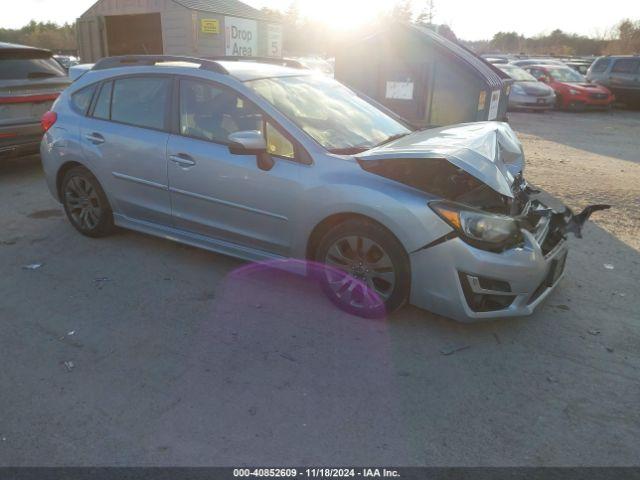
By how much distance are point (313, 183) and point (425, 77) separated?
170 inches

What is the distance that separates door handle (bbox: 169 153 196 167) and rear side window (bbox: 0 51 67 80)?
420cm

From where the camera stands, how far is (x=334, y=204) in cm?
→ 335

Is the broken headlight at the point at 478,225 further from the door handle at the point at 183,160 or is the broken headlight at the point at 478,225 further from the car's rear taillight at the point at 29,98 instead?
the car's rear taillight at the point at 29,98

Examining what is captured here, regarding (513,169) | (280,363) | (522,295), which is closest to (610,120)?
(513,169)

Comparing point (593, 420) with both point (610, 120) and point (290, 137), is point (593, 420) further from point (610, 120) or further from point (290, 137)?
point (610, 120)

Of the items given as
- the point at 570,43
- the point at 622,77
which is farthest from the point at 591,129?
the point at 570,43

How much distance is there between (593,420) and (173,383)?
2190 millimetres

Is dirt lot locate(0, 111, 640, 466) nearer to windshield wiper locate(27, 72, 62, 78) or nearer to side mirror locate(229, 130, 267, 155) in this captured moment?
side mirror locate(229, 130, 267, 155)

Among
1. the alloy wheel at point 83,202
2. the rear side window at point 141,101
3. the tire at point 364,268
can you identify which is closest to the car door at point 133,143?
the rear side window at point 141,101

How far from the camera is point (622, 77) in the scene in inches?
699

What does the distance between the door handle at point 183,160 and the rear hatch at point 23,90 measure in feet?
12.5

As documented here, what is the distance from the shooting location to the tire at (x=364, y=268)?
3.25 metres

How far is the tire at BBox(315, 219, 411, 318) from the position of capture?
325 centimetres

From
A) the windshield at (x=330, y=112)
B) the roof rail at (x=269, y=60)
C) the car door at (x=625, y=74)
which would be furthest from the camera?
the car door at (x=625, y=74)
